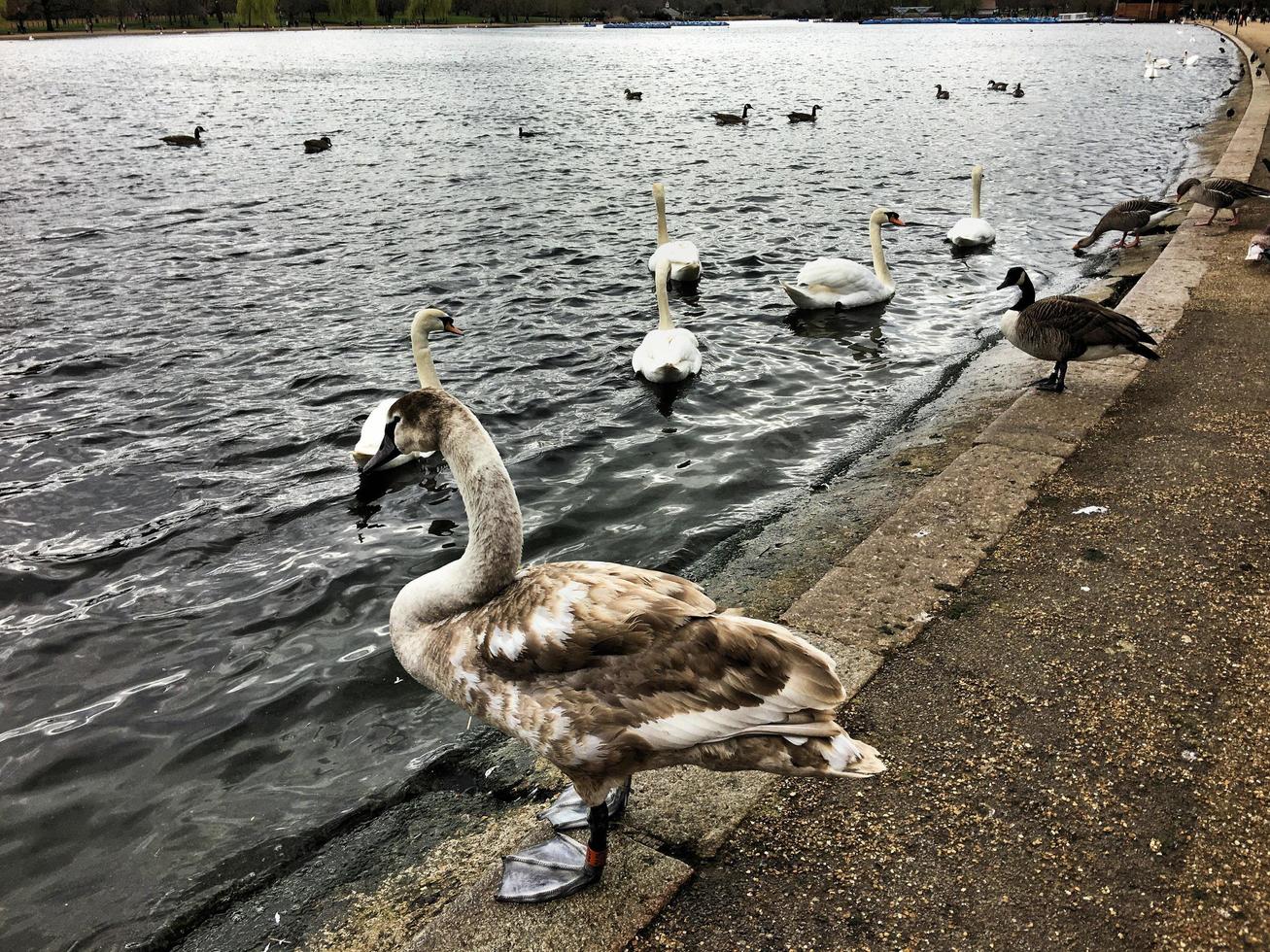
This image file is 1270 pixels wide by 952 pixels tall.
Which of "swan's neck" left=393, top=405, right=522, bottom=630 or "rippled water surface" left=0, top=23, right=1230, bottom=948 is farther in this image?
"rippled water surface" left=0, top=23, right=1230, bottom=948

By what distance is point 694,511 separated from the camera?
7695 millimetres

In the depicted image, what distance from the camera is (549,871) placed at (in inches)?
132

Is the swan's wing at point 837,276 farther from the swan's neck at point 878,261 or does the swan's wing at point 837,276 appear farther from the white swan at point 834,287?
the swan's neck at point 878,261

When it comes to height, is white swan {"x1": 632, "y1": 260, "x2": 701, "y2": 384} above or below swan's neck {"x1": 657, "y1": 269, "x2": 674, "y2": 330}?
below

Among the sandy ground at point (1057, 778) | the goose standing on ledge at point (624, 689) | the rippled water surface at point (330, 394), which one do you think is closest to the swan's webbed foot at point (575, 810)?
the goose standing on ledge at point (624, 689)

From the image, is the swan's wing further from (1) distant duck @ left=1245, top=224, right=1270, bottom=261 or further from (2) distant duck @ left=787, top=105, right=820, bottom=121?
(2) distant duck @ left=787, top=105, right=820, bottom=121

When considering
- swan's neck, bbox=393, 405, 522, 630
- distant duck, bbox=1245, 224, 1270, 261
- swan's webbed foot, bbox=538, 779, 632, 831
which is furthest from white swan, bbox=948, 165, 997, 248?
swan's webbed foot, bbox=538, 779, 632, 831

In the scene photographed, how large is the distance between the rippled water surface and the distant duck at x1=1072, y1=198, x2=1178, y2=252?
76 centimetres

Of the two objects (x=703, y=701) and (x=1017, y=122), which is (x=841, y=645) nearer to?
(x=703, y=701)

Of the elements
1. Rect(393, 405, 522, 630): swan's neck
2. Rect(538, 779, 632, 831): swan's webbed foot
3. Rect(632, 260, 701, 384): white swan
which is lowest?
Rect(538, 779, 632, 831): swan's webbed foot

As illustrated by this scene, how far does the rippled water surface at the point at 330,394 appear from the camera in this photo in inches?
203

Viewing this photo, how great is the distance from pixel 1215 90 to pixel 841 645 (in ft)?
153

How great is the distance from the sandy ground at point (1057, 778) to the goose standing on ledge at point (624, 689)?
0.44 m

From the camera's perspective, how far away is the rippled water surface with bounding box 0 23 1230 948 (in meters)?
5.15
